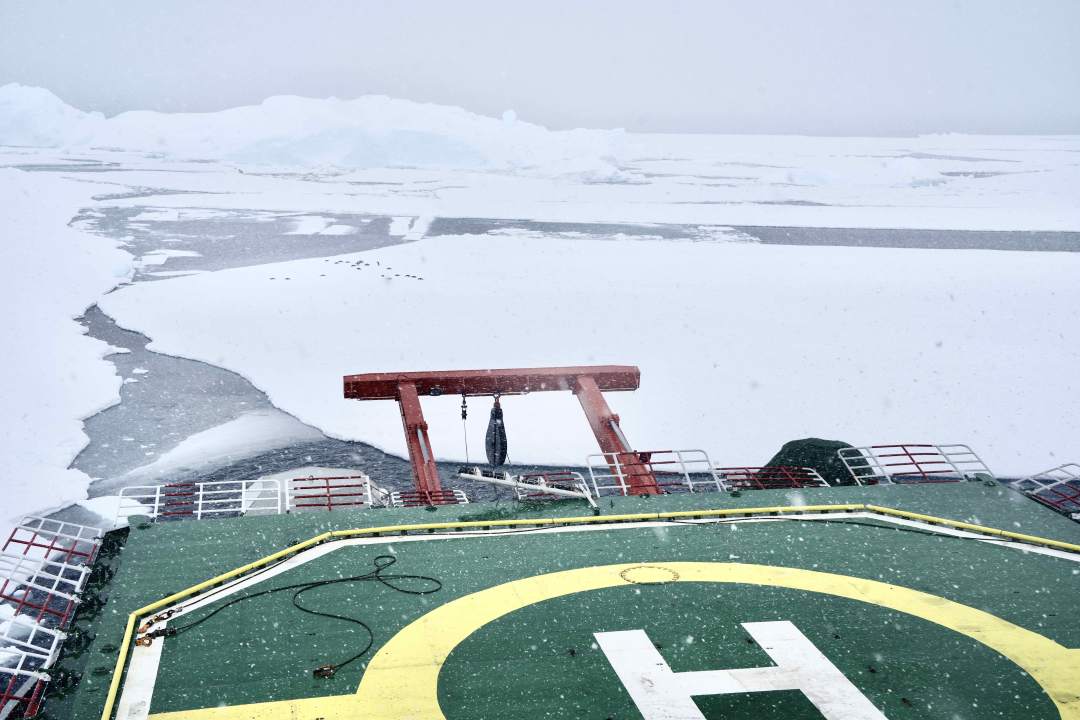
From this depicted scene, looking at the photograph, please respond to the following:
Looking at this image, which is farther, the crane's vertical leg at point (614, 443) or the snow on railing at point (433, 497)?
the crane's vertical leg at point (614, 443)

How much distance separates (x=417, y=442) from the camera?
1758cm

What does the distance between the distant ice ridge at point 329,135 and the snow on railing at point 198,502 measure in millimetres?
66148

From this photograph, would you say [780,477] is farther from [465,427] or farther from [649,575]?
[465,427]

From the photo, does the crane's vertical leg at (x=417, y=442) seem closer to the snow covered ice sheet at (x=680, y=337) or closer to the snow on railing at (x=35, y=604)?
the snow covered ice sheet at (x=680, y=337)

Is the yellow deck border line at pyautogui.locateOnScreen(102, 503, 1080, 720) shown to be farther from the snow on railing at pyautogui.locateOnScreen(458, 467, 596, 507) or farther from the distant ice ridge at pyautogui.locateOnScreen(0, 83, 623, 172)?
the distant ice ridge at pyautogui.locateOnScreen(0, 83, 623, 172)

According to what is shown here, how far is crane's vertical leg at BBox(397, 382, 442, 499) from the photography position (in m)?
16.4

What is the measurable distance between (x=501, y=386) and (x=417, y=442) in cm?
296

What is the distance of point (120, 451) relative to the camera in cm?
2200

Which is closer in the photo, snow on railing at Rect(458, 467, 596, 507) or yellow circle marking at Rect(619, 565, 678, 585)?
yellow circle marking at Rect(619, 565, 678, 585)

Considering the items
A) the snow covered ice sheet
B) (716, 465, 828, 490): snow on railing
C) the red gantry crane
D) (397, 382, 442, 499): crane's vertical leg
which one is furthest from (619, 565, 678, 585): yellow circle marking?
the snow covered ice sheet

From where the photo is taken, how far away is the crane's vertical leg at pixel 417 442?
53.7 ft

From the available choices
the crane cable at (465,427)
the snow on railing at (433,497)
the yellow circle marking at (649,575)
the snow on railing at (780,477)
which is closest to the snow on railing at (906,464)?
the snow on railing at (780,477)

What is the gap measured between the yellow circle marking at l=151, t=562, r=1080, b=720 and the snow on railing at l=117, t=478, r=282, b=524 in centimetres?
308

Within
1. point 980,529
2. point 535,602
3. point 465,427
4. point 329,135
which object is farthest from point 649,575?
point 329,135
